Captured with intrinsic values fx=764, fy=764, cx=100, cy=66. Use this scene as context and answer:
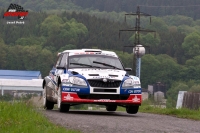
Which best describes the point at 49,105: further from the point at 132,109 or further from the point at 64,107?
the point at 132,109

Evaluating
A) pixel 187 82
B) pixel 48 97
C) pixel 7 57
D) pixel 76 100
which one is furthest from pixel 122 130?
pixel 7 57

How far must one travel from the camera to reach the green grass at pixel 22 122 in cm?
1114

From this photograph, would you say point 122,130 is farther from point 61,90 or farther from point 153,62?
point 153,62

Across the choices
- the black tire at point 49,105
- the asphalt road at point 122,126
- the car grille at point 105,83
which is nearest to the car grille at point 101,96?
the car grille at point 105,83

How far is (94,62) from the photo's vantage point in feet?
59.6

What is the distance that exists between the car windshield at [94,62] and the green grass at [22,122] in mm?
3262

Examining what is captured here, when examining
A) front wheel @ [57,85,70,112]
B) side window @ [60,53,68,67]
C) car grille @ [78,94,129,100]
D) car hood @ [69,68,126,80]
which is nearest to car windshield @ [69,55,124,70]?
side window @ [60,53,68,67]

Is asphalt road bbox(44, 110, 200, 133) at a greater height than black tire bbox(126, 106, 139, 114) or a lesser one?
greater

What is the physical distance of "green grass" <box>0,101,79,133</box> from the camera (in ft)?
36.5

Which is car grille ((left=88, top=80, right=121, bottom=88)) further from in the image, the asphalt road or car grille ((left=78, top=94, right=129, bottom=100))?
the asphalt road

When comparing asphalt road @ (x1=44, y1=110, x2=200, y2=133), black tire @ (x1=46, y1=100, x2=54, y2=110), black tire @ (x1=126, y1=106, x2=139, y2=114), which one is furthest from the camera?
black tire @ (x1=46, y1=100, x2=54, y2=110)

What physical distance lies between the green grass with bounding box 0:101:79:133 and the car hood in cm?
237

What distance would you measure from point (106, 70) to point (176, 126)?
3.87m

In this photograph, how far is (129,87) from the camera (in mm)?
17156
